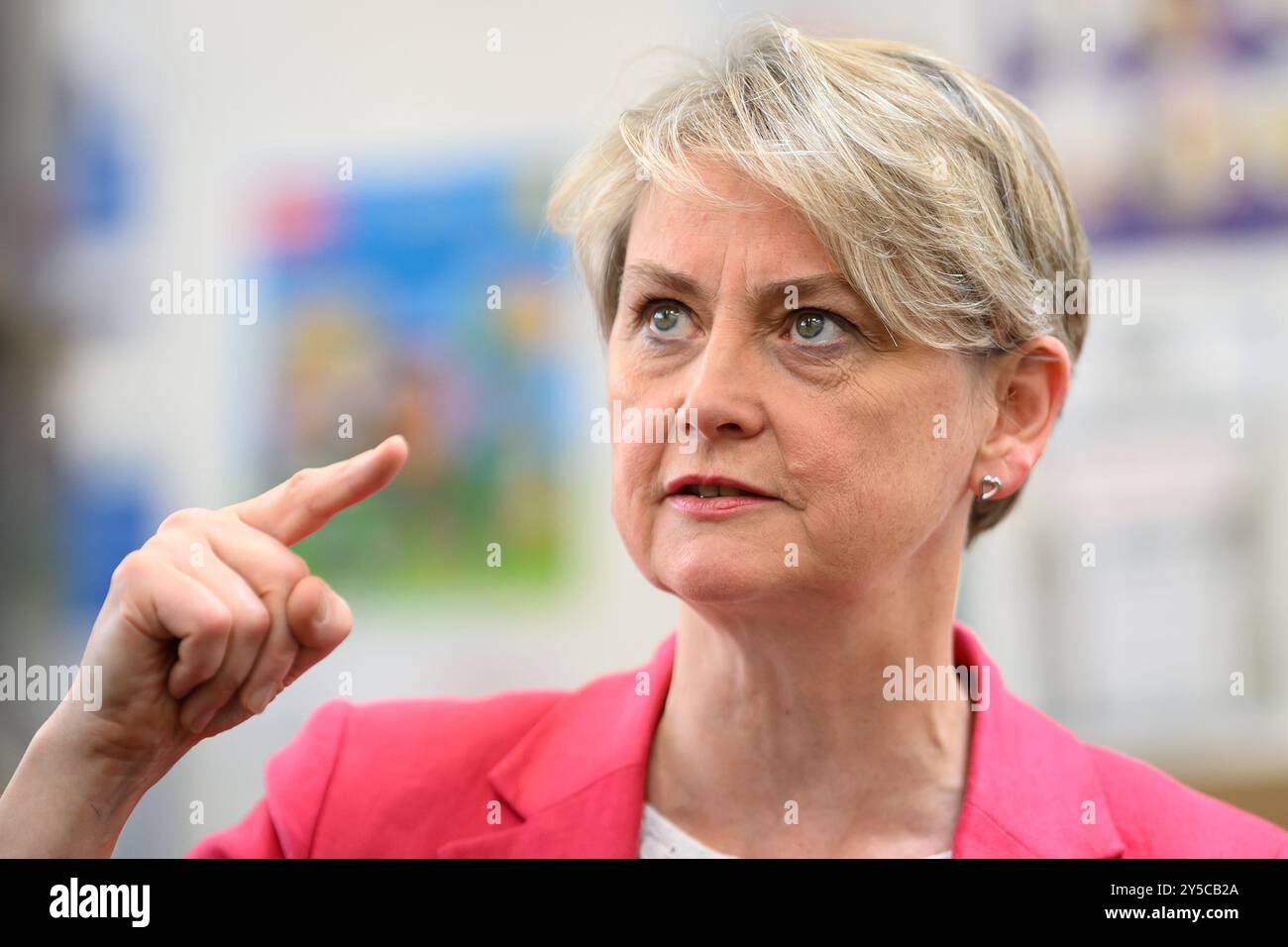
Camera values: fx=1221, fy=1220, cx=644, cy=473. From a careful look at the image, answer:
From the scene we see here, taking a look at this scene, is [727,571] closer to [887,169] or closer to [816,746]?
[816,746]

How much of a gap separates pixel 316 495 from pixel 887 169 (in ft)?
2.15

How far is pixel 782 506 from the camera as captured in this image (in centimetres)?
123

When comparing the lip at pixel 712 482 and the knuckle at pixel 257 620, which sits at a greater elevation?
the lip at pixel 712 482

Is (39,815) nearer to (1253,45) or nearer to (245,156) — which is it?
(245,156)

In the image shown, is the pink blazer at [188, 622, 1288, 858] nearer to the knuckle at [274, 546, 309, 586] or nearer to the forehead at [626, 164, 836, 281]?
the knuckle at [274, 546, 309, 586]

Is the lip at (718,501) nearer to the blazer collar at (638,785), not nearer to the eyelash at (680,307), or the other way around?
the eyelash at (680,307)

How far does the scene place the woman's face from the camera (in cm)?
122

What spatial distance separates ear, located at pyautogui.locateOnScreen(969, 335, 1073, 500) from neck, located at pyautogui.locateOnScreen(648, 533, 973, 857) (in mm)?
145

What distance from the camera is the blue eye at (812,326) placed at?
126 cm

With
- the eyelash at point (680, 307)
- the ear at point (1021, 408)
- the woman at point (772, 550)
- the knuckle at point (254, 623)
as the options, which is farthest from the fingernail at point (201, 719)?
the ear at point (1021, 408)

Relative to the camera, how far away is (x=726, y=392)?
1.22 meters

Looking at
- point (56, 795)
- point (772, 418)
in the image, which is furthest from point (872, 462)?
point (56, 795)

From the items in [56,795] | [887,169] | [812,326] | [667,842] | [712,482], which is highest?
[887,169]

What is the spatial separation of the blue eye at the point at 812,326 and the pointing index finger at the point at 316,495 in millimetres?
433
